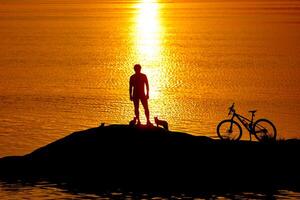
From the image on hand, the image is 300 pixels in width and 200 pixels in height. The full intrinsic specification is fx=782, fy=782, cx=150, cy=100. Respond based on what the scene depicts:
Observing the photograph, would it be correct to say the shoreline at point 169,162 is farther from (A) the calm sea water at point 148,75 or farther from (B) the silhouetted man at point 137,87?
(A) the calm sea water at point 148,75

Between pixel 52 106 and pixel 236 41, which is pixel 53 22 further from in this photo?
pixel 52 106

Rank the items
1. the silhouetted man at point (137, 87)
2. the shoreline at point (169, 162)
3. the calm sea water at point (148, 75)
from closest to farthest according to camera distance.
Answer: the shoreline at point (169, 162)
the silhouetted man at point (137, 87)
the calm sea water at point (148, 75)

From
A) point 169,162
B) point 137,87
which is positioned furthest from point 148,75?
point 169,162

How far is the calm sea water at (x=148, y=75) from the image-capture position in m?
53.7

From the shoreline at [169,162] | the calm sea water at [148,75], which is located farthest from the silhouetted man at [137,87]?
the calm sea water at [148,75]

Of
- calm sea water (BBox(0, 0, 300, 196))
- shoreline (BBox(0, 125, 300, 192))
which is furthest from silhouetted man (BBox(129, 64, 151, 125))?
calm sea water (BBox(0, 0, 300, 196))

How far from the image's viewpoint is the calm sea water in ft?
176

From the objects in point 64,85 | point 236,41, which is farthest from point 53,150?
point 236,41

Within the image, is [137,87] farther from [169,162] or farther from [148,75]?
[148,75]

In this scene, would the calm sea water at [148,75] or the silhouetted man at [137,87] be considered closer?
the silhouetted man at [137,87]

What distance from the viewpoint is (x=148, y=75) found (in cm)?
8381

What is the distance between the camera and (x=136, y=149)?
30.8 metres

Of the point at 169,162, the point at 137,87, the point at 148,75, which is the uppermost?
the point at 148,75

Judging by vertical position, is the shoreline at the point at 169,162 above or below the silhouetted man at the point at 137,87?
below
